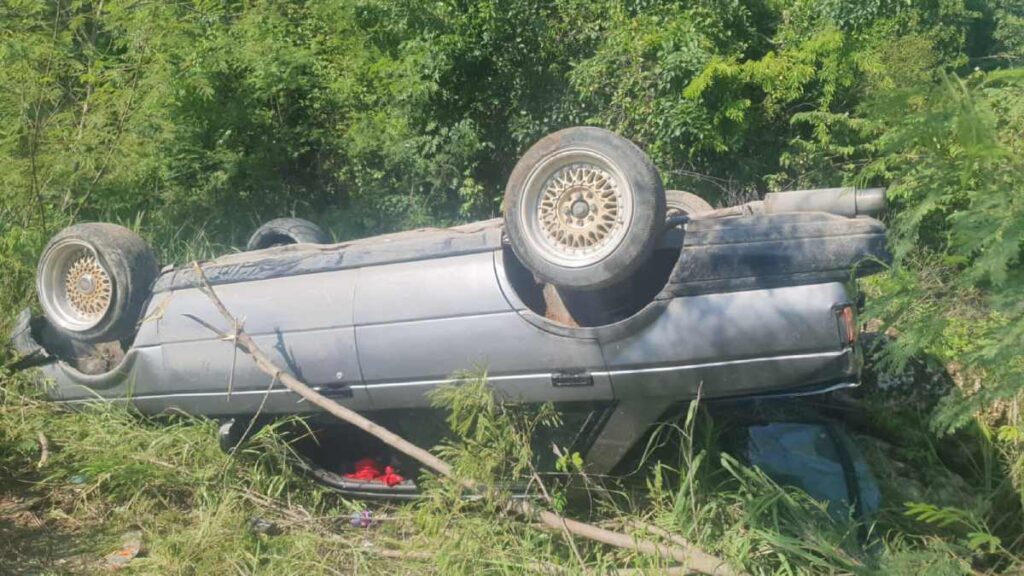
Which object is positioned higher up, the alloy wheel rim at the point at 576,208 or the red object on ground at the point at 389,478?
the alloy wheel rim at the point at 576,208

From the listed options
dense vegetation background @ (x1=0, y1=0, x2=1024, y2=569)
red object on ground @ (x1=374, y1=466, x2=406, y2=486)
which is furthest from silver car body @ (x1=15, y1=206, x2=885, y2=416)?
dense vegetation background @ (x1=0, y1=0, x2=1024, y2=569)

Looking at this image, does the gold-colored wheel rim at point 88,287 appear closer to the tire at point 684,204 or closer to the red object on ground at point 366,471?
the red object on ground at point 366,471

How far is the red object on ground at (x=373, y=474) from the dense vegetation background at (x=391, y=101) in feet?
10.5

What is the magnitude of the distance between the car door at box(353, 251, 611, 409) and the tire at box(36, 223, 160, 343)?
1.60 meters

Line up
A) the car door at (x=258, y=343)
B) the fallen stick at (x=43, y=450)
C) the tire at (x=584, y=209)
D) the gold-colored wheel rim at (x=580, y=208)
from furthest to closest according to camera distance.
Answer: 1. the fallen stick at (x=43, y=450)
2. the car door at (x=258, y=343)
3. the gold-colored wheel rim at (x=580, y=208)
4. the tire at (x=584, y=209)

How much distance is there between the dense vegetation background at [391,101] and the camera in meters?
8.38

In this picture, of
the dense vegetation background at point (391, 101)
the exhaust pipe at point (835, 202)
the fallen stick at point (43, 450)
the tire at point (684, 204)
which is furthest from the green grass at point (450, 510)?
the dense vegetation background at point (391, 101)

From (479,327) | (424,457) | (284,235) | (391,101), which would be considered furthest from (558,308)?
(391,101)

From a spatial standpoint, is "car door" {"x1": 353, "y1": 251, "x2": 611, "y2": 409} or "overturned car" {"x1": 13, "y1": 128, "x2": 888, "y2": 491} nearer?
"overturned car" {"x1": 13, "y1": 128, "x2": 888, "y2": 491}

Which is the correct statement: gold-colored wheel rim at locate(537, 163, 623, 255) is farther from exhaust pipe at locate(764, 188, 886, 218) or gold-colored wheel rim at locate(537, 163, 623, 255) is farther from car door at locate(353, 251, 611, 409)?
exhaust pipe at locate(764, 188, 886, 218)

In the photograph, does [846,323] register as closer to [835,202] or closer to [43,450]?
[835,202]

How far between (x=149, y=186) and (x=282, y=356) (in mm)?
4970

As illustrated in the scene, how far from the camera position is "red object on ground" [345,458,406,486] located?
5.48 metres

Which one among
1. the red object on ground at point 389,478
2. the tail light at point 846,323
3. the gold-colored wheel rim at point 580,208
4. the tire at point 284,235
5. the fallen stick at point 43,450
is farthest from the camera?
the tire at point 284,235
